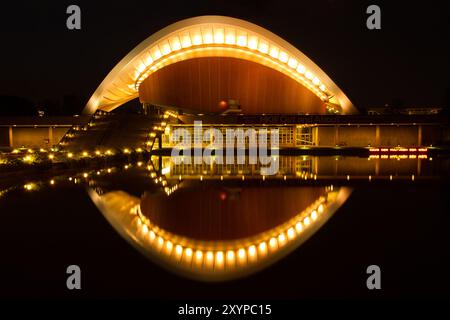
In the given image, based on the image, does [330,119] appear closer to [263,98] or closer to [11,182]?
[263,98]

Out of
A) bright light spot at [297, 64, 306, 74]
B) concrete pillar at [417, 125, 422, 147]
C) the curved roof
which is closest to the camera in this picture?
concrete pillar at [417, 125, 422, 147]

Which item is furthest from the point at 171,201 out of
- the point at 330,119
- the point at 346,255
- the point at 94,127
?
the point at 330,119

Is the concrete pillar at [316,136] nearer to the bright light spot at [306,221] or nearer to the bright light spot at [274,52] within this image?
the bright light spot at [274,52]

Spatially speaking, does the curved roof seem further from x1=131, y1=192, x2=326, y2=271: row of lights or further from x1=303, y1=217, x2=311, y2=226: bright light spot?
x1=131, y1=192, x2=326, y2=271: row of lights

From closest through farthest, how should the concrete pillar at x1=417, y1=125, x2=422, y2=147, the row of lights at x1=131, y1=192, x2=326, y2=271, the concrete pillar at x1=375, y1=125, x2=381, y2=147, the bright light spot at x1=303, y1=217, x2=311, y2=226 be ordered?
1. the row of lights at x1=131, y1=192, x2=326, y2=271
2. the bright light spot at x1=303, y1=217, x2=311, y2=226
3. the concrete pillar at x1=417, y1=125, x2=422, y2=147
4. the concrete pillar at x1=375, y1=125, x2=381, y2=147

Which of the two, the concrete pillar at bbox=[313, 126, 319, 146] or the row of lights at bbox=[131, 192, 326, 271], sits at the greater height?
the concrete pillar at bbox=[313, 126, 319, 146]

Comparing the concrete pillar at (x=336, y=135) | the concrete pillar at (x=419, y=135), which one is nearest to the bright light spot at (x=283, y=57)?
the concrete pillar at (x=336, y=135)

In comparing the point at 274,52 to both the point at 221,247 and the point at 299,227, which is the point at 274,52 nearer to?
the point at 299,227

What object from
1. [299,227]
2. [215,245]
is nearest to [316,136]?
[299,227]

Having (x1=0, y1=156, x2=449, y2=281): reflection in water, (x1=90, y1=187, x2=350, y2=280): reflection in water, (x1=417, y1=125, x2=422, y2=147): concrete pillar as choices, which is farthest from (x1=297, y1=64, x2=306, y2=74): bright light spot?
(x1=90, y1=187, x2=350, y2=280): reflection in water
